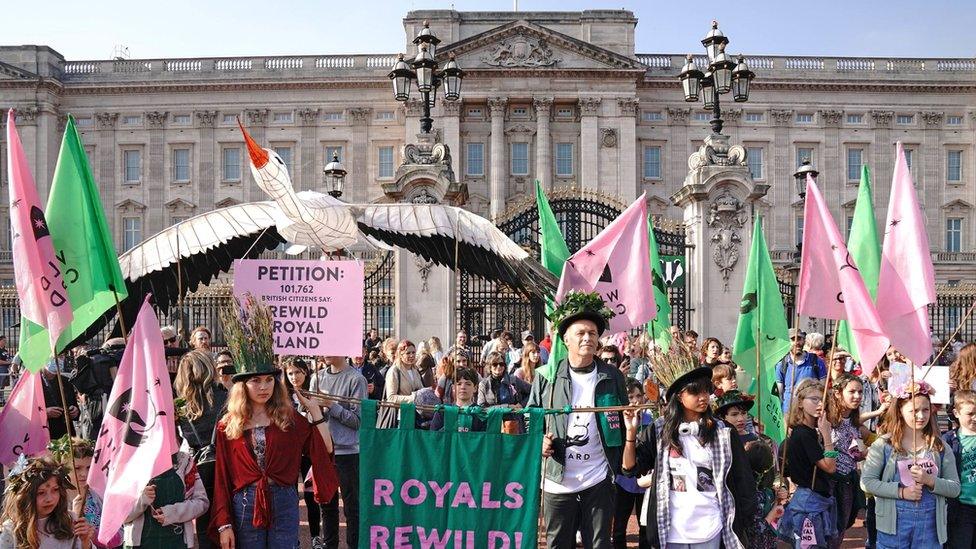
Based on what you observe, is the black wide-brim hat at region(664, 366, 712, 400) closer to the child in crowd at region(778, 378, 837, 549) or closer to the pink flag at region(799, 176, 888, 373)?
the child in crowd at region(778, 378, 837, 549)

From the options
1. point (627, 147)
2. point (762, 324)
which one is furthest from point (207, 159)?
point (762, 324)

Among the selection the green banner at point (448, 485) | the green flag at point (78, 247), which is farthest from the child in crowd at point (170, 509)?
the green flag at point (78, 247)

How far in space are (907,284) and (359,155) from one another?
151ft

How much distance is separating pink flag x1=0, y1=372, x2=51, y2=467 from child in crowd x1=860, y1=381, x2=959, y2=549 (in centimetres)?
554

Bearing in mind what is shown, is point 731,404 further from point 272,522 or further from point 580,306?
point 272,522

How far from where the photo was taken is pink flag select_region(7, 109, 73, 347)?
5.90m

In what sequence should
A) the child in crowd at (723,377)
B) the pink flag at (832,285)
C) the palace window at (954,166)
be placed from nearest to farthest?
the pink flag at (832,285), the child in crowd at (723,377), the palace window at (954,166)

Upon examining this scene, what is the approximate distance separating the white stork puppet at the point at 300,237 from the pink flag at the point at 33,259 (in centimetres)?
193

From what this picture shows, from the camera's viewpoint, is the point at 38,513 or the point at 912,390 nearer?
the point at 38,513

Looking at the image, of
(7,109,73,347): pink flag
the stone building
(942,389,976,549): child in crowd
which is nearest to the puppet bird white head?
(7,109,73,347): pink flag

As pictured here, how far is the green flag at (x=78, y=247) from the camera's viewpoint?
20.5 feet

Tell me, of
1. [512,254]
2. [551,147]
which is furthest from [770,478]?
[551,147]

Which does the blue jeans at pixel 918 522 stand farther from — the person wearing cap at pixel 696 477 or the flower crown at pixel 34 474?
the flower crown at pixel 34 474

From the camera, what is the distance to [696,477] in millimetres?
5426
